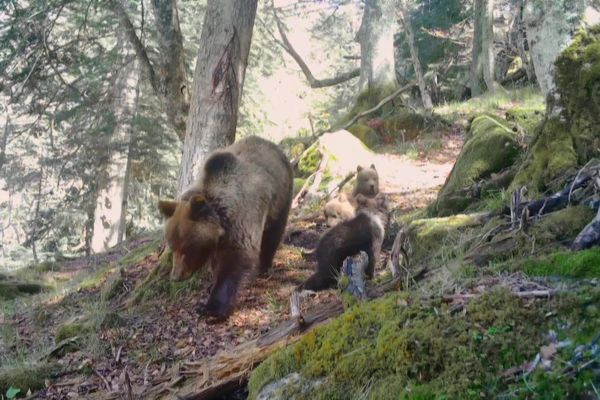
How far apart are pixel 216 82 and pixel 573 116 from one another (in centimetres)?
474

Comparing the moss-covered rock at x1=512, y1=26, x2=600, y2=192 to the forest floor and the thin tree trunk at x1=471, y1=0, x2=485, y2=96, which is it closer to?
the forest floor

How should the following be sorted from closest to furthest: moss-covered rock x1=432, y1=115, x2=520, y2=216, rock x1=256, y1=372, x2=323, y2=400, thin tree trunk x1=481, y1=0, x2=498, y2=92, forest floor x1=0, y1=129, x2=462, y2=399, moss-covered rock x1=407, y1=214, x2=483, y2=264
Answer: rock x1=256, y1=372, x2=323, y2=400, forest floor x1=0, y1=129, x2=462, y2=399, moss-covered rock x1=407, y1=214, x2=483, y2=264, moss-covered rock x1=432, y1=115, x2=520, y2=216, thin tree trunk x1=481, y1=0, x2=498, y2=92

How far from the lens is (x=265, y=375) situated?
3355 mm

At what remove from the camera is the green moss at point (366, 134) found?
16.2 metres

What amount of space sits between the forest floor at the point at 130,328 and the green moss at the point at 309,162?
3.21 metres

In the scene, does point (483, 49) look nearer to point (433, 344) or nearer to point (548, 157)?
point (548, 157)

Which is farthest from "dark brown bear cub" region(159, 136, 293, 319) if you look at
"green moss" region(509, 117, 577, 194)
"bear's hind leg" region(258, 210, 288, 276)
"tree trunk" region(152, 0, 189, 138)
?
"tree trunk" region(152, 0, 189, 138)

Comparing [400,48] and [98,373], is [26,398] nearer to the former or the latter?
[98,373]

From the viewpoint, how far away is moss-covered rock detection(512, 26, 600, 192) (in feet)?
17.0

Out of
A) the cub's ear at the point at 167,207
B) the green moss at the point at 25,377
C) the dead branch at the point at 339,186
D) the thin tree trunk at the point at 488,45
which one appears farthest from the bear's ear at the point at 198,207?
the thin tree trunk at the point at 488,45

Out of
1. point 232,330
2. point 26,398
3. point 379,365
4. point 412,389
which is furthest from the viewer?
point 232,330

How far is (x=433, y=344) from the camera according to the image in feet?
8.46

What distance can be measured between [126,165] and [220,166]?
15.0 meters

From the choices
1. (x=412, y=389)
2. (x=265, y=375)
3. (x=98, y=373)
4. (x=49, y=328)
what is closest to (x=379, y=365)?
(x=412, y=389)
